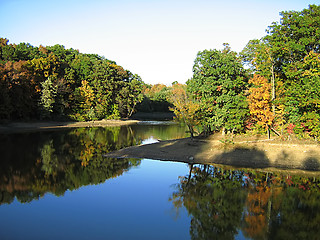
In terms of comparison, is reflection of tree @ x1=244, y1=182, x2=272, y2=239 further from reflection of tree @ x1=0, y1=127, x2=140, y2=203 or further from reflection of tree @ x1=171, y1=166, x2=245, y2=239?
reflection of tree @ x1=0, y1=127, x2=140, y2=203

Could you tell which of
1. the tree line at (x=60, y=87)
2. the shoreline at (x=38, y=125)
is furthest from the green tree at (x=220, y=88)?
the tree line at (x=60, y=87)

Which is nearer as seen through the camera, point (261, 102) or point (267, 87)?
point (261, 102)

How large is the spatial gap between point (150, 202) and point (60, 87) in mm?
54597

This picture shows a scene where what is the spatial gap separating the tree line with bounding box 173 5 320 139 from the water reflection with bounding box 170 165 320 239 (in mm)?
8000

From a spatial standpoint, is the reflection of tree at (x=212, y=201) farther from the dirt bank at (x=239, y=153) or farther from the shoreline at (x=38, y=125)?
the shoreline at (x=38, y=125)

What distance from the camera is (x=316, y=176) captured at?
64.0 feet

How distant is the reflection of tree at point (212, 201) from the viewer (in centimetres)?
1210

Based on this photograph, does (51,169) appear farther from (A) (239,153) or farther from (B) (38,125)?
(B) (38,125)

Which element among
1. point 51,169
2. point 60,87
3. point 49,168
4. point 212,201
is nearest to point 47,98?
Answer: point 60,87

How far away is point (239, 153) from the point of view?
24500 millimetres

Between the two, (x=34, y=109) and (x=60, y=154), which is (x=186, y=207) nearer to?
(x=60, y=154)

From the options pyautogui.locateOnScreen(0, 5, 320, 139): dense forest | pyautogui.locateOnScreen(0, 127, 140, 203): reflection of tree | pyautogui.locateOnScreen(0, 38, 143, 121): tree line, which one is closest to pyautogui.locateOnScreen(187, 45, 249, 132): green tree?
pyautogui.locateOnScreen(0, 5, 320, 139): dense forest

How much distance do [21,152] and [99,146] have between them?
905cm

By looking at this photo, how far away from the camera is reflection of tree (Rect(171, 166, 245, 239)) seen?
1210cm
